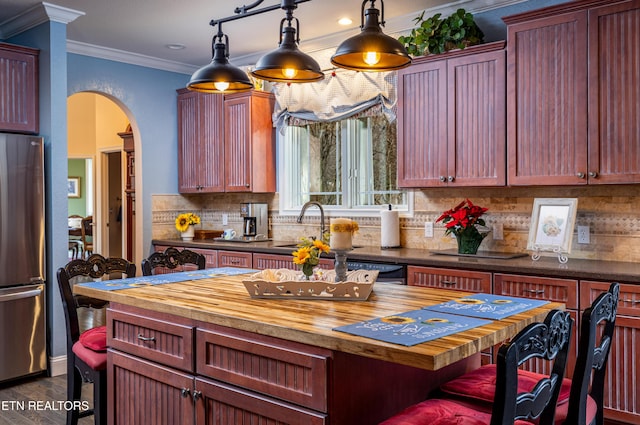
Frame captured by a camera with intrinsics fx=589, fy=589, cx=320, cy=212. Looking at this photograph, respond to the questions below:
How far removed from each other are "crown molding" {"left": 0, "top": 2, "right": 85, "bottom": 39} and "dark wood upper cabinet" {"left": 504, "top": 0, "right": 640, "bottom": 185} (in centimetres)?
318

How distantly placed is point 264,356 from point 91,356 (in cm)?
128

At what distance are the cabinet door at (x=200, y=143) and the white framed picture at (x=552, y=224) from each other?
120 inches

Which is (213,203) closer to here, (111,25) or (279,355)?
(111,25)

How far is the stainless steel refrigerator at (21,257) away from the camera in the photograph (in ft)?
13.6

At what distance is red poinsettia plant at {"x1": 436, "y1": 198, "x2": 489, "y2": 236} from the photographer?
13.0 feet

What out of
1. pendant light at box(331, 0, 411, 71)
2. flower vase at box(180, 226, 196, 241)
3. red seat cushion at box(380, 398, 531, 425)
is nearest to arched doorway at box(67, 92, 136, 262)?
flower vase at box(180, 226, 196, 241)

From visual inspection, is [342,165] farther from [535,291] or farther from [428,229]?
[535,291]

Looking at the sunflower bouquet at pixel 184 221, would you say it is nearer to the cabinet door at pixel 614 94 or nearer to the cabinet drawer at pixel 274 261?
the cabinet drawer at pixel 274 261

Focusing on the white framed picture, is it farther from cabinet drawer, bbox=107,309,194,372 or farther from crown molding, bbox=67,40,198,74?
crown molding, bbox=67,40,198,74

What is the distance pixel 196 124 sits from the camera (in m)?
5.95

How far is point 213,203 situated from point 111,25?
2.19 m

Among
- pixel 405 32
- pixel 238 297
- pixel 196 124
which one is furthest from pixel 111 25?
pixel 238 297

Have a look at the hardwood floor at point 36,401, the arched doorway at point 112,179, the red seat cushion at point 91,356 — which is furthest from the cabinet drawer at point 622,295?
the arched doorway at point 112,179

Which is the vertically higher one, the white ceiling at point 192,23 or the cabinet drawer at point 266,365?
the white ceiling at point 192,23
